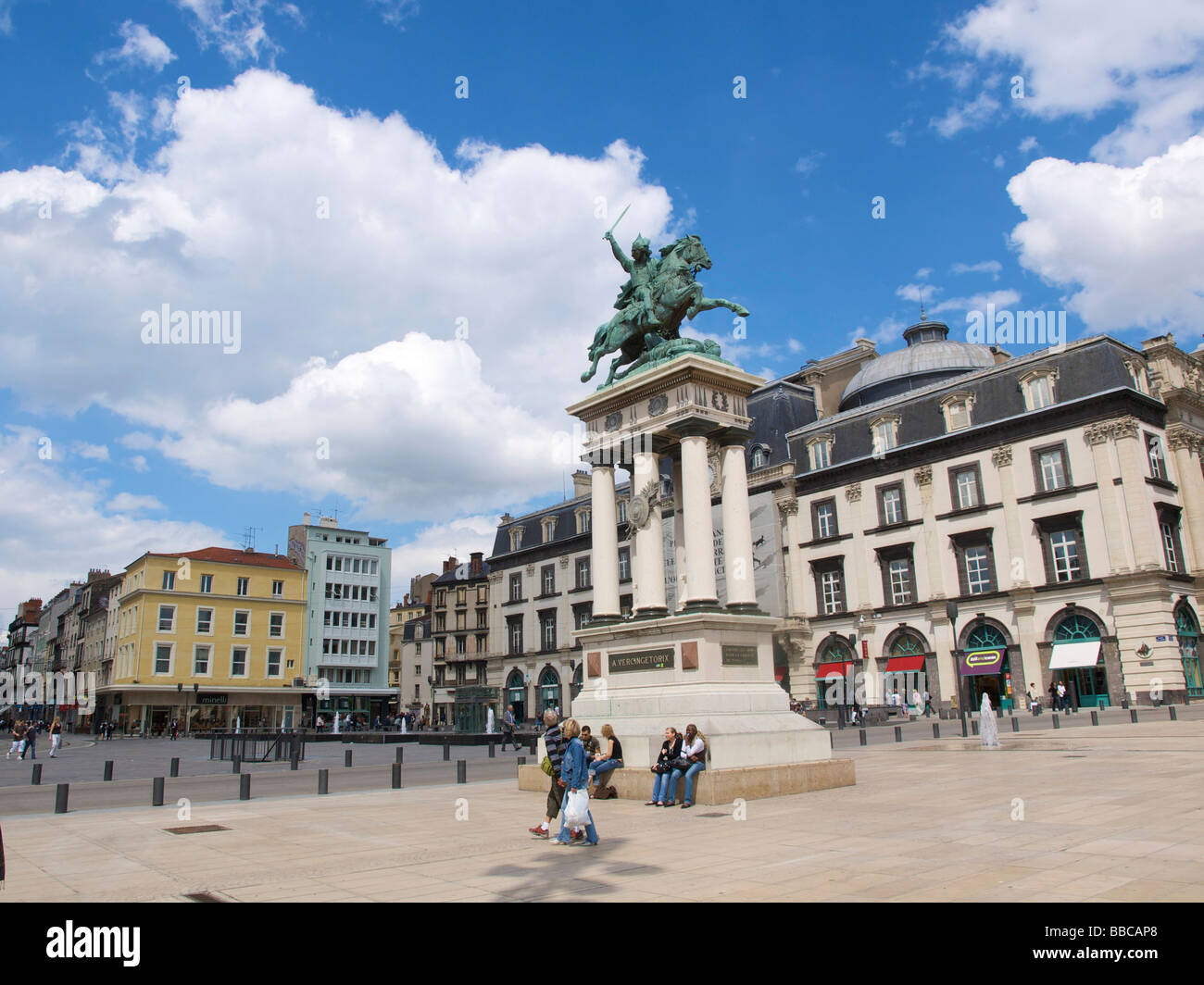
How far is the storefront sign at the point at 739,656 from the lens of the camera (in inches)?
655

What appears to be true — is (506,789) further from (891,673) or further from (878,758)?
(891,673)

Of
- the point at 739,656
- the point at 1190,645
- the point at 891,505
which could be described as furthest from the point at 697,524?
the point at 891,505

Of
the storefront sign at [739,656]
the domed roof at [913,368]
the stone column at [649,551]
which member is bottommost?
the storefront sign at [739,656]

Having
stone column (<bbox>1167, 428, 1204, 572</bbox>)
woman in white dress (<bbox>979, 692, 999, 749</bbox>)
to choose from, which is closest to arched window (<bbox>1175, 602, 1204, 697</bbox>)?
stone column (<bbox>1167, 428, 1204, 572</bbox>)

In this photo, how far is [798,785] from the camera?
15578mm

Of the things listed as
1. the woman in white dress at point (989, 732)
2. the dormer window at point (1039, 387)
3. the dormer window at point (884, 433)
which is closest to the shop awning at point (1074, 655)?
the dormer window at point (1039, 387)

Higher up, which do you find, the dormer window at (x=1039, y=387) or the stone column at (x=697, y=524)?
the dormer window at (x=1039, y=387)

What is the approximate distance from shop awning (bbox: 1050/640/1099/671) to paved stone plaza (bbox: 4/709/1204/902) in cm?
2858

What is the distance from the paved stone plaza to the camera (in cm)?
757

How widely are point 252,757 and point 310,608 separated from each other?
41.1 meters

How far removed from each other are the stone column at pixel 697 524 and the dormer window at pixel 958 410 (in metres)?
36.3

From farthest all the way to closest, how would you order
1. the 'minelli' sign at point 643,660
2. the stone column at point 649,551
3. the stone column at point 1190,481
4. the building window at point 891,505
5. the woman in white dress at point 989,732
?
the building window at point 891,505
the stone column at point 1190,481
the woman in white dress at point 989,732
the stone column at point 649,551
the 'minelli' sign at point 643,660

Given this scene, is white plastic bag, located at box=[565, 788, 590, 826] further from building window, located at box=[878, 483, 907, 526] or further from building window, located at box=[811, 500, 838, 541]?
building window, located at box=[811, 500, 838, 541]

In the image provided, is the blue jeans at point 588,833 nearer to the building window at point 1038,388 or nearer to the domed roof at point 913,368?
the building window at point 1038,388
